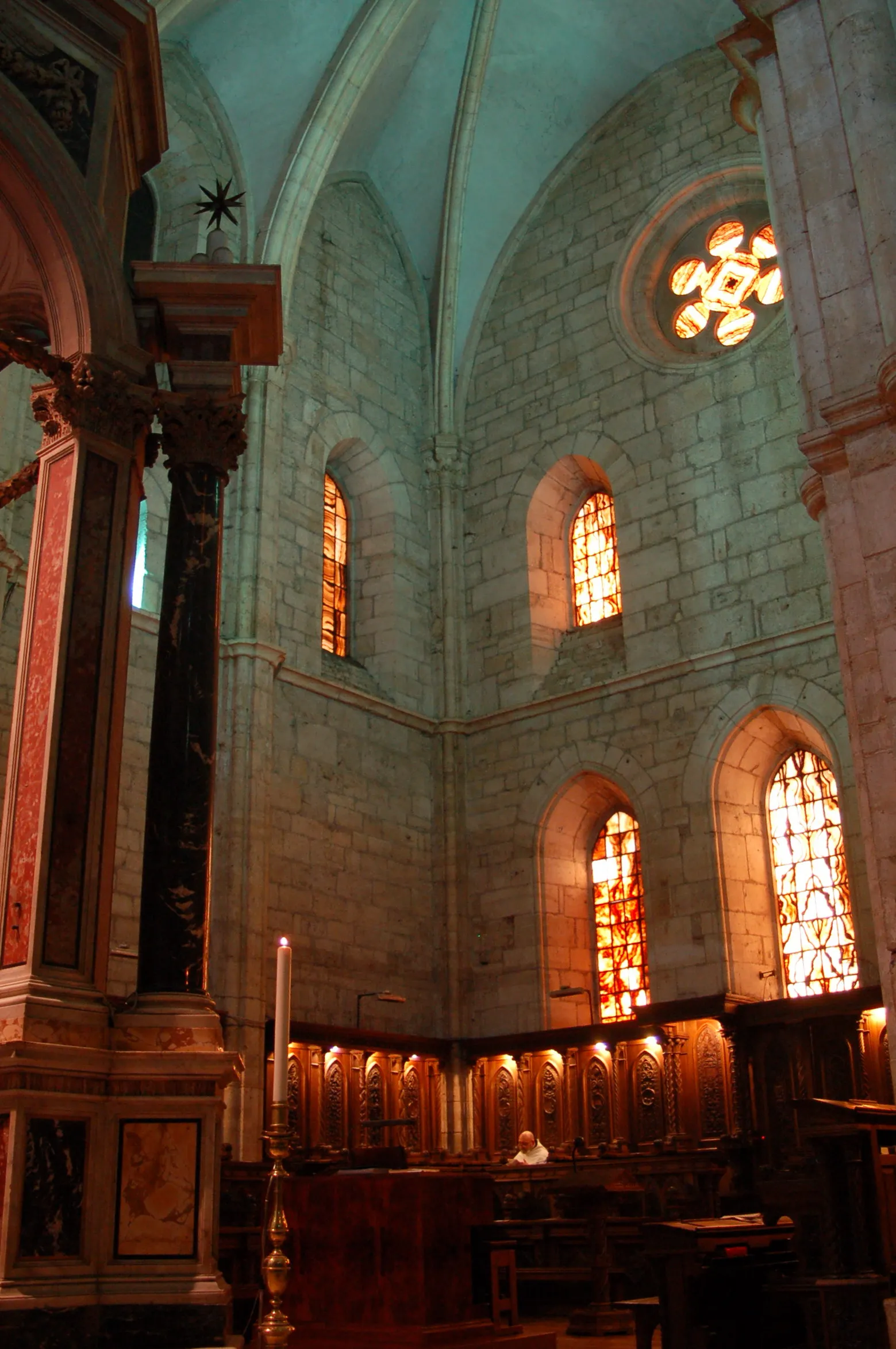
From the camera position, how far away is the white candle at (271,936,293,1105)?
13.9ft

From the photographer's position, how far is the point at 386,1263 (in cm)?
674

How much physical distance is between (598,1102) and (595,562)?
652 cm

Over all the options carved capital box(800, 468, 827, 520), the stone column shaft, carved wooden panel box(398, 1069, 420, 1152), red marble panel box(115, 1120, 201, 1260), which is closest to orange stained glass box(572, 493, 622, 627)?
carved wooden panel box(398, 1069, 420, 1152)

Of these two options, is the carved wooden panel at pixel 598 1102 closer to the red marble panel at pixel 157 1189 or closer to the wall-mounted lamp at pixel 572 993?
the wall-mounted lamp at pixel 572 993

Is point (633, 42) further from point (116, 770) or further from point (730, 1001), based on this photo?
point (116, 770)

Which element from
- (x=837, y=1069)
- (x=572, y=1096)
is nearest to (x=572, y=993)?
(x=572, y=1096)

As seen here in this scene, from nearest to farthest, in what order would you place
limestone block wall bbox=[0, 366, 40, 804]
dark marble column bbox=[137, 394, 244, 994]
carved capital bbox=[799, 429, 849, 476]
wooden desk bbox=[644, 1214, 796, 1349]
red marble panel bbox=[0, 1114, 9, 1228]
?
red marble panel bbox=[0, 1114, 9, 1228]
dark marble column bbox=[137, 394, 244, 994]
wooden desk bbox=[644, 1214, 796, 1349]
carved capital bbox=[799, 429, 849, 476]
limestone block wall bbox=[0, 366, 40, 804]

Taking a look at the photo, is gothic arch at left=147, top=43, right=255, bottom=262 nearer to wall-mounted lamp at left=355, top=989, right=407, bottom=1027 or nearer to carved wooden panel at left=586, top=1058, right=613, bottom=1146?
wall-mounted lamp at left=355, top=989, right=407, bottom=1027

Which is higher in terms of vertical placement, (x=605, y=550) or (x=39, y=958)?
(x=605, y=550)

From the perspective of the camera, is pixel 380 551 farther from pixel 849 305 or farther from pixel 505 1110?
pixel 849 305

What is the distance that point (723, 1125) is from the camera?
43.0 feet

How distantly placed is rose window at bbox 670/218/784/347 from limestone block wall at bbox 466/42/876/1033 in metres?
0.74

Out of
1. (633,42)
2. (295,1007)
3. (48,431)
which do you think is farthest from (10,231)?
(633,42)

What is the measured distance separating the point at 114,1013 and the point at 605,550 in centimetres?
1241
